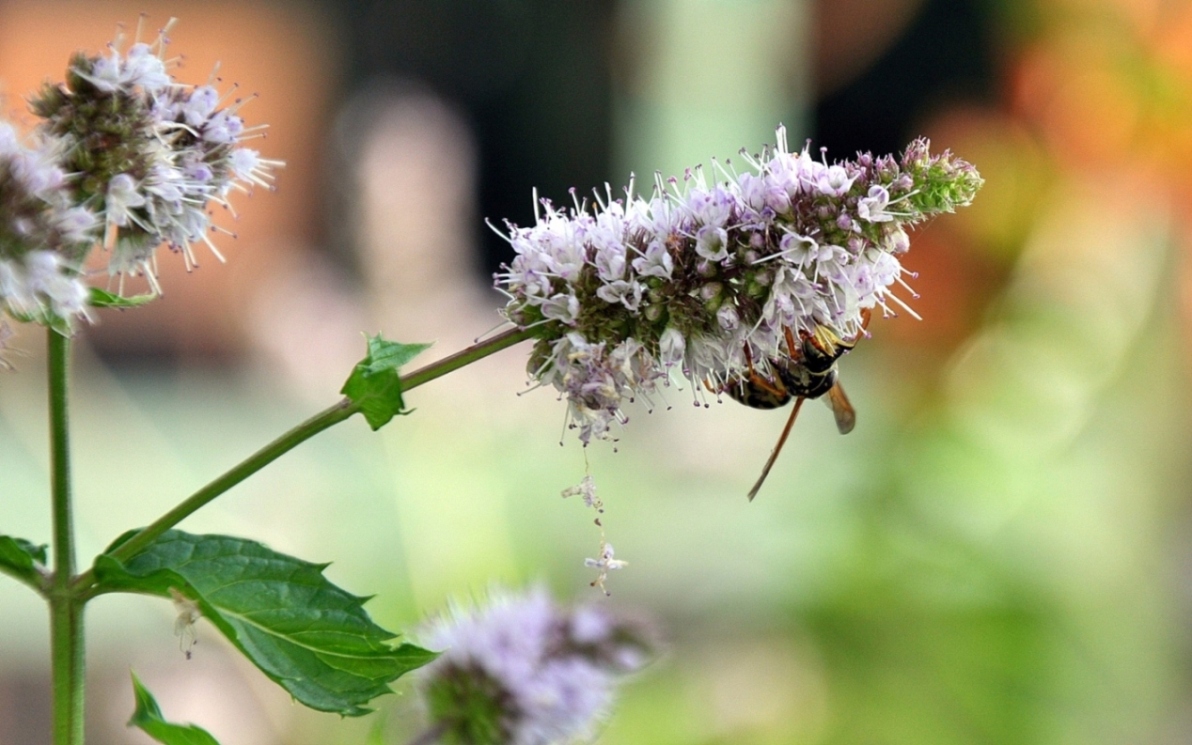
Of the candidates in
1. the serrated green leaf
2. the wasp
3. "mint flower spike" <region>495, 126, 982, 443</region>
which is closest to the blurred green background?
the wasp

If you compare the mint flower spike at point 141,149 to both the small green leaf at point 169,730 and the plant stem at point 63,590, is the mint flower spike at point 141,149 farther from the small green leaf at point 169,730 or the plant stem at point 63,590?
the small green leaf at point 169,730

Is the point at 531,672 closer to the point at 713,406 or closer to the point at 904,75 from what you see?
the point at 713,406

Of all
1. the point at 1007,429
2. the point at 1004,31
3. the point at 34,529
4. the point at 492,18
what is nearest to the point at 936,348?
the point at 1007,429

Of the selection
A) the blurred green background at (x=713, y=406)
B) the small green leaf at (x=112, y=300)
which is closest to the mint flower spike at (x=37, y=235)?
the small green leaf at (x=112, y=300)

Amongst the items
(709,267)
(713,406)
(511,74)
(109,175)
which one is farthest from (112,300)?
(511,74)

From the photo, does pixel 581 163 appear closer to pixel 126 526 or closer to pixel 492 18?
pixel 492 18

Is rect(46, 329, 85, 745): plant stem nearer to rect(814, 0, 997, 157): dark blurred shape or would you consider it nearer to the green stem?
the green stem
